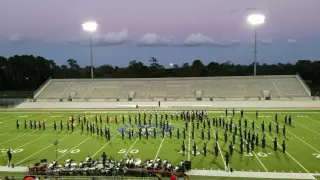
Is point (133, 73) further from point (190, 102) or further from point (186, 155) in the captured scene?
point (186, 155)

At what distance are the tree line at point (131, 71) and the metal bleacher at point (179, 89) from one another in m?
13.1

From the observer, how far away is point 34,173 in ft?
39.4

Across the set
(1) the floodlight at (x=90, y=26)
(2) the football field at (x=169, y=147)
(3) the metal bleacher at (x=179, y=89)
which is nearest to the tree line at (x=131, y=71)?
(3) the metal bleacher at (x=179, y=89)

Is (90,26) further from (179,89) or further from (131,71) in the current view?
(131,71)

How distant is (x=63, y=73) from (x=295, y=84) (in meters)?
43.8

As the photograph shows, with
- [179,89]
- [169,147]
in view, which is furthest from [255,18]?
[169,147]

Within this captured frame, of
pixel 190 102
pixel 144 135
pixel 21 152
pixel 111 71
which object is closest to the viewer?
pixel 21 152

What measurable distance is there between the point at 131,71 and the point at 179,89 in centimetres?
2339

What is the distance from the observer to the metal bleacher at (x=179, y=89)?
3825cm

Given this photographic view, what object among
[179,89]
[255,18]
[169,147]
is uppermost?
[255,18]

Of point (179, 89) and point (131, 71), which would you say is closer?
point (179, 89)

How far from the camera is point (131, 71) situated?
206 ft

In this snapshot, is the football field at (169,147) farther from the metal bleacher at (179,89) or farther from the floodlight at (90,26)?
the floodlight at (90,26)

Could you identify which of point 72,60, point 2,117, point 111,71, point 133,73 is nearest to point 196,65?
point 133,73
